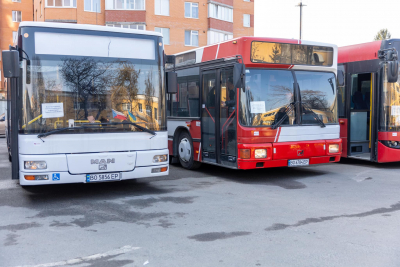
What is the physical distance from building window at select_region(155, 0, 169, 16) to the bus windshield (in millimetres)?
32330

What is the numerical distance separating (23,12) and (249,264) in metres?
53.8

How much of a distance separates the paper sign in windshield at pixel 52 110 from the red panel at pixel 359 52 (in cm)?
824

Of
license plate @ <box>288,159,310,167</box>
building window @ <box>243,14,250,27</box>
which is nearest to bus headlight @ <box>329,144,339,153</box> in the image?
license plate @ <box>288,159,310,167</box>

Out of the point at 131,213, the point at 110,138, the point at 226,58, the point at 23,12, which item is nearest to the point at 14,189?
the point at 110,138

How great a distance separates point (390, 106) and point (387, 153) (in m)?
1.20

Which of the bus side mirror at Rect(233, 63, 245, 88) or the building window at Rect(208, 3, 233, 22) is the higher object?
the building window at Rect(208, 3, 233, 22)

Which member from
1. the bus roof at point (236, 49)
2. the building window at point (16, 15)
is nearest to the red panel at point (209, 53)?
the bus roof at point (236, 49)

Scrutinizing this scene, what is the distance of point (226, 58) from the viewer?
1003cm

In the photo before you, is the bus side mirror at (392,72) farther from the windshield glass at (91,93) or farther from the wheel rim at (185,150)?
the windshield glass at (91,93)

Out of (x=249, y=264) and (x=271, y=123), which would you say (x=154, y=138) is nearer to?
(x=271, y=123)

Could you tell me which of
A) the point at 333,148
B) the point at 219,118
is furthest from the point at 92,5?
the point at 333,148

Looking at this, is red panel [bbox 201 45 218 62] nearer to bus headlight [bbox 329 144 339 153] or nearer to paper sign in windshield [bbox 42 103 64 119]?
bus headlight [bbox 329 144 339 153]

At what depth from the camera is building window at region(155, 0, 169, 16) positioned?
4047 cm

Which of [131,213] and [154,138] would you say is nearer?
[131,213]
